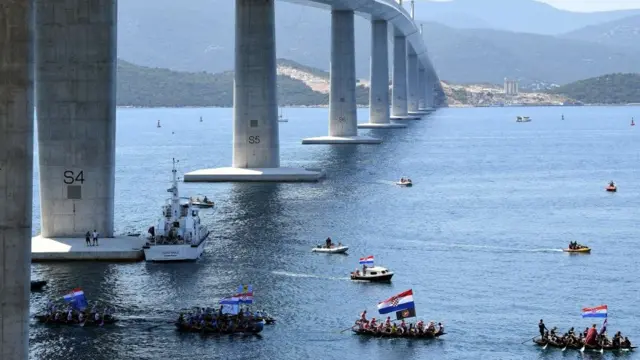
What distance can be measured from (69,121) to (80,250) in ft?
26.7

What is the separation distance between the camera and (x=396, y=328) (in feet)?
219

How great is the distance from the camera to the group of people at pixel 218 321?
65.8 m

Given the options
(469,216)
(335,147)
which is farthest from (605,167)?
(469,216)

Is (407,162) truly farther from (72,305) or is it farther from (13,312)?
(13,312)

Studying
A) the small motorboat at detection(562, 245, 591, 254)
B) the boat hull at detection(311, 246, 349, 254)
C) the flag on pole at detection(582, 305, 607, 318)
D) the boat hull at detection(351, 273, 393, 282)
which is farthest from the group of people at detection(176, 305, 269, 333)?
the small motorboat at detection(562, 245, 591, 254)

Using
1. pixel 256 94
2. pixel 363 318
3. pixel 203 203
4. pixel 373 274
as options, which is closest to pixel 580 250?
pixel 373 274

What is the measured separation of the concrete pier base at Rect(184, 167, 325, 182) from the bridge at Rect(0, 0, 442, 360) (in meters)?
0.11

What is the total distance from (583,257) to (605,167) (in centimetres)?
8981

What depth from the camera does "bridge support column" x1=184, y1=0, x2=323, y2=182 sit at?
13438cm

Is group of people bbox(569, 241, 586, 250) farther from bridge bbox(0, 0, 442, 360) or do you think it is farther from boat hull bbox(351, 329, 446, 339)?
bridge bbox(0, 0, 442, 360)

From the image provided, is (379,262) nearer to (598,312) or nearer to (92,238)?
(92,238)

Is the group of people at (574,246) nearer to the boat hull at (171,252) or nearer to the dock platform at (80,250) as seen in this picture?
the boat hull at (171,252)

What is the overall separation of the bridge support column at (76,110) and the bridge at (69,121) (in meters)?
0.06

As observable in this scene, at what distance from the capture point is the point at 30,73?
4519 cm
